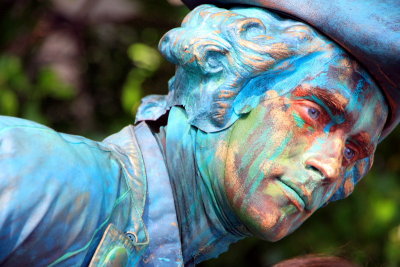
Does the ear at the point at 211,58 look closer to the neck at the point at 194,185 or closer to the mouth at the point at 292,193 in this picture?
the neck at the point at 194,185

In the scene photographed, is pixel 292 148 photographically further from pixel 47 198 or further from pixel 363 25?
pixel 47 198

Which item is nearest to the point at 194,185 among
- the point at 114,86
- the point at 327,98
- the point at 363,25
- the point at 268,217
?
the point at 268,217

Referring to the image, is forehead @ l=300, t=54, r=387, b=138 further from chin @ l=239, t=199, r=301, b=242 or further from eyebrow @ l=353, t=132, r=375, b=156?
chin @ l=239, t=199, r=301, b=242

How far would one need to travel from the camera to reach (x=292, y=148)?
151 cm

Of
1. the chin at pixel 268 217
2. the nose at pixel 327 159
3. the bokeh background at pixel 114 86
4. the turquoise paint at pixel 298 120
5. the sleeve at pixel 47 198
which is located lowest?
the bokeh background at pixel 114 86

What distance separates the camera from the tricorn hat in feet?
4.91

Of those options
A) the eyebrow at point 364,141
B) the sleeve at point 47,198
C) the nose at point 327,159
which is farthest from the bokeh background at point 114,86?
the sleeve at point 47,198

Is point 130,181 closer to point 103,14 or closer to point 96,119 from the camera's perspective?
point 96,119

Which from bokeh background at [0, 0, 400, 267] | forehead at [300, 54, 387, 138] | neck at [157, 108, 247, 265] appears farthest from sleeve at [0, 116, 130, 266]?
bokeh background at [0, 0, 400, 267]

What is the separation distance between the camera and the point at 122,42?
3.40m

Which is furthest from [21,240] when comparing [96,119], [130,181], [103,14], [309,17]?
[103,14]

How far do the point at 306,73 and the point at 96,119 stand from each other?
6.06 ft

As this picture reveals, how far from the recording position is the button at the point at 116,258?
1.40m

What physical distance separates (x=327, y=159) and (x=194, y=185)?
266mm
